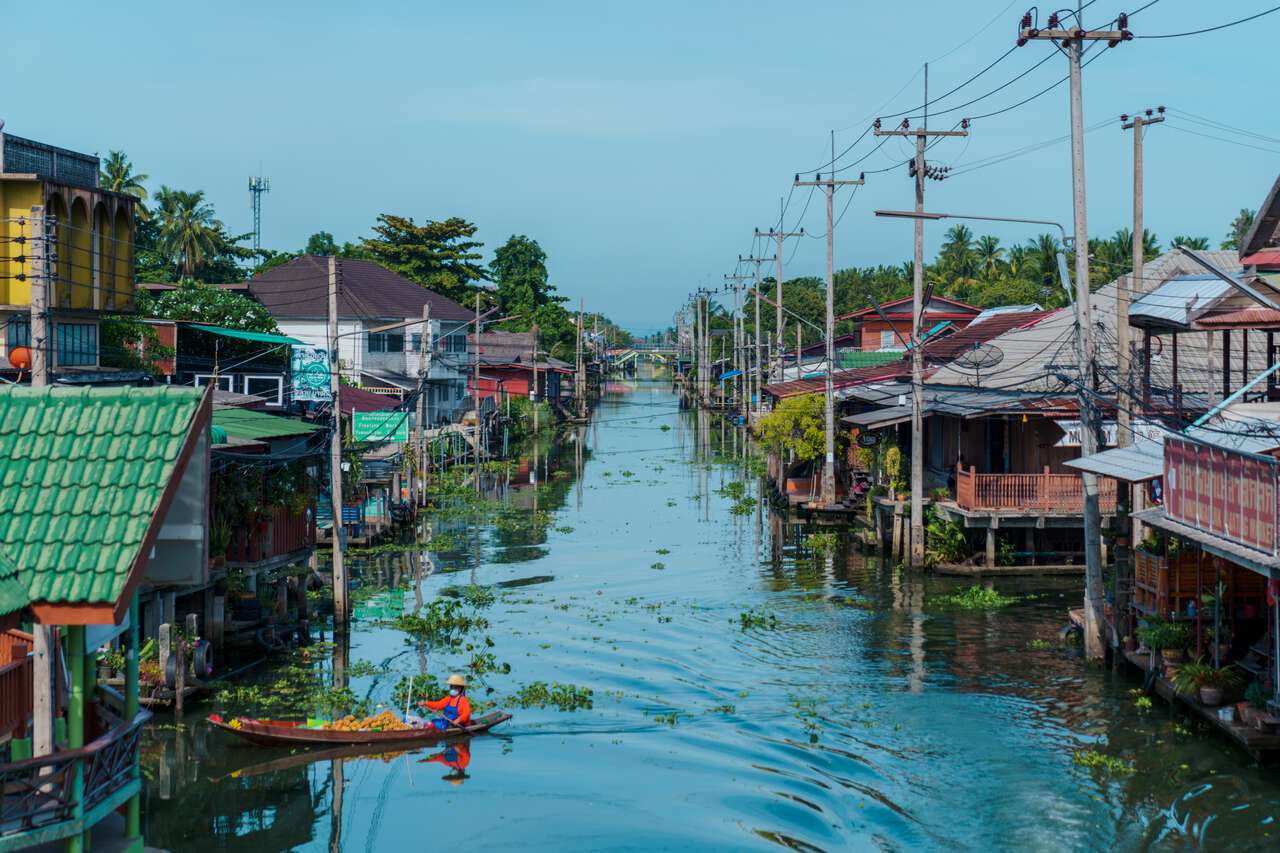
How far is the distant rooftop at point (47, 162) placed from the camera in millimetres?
32750

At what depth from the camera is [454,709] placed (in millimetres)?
22000

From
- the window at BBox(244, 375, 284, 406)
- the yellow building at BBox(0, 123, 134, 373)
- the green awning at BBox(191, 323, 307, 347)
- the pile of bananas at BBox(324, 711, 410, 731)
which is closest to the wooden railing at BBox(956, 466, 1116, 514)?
the pile of bananas at BBox(324, 711, 410, 731)

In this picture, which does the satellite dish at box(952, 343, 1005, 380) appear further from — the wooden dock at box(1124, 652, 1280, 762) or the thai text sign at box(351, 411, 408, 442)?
the thai text sign at box(351, 411, 408, 442)

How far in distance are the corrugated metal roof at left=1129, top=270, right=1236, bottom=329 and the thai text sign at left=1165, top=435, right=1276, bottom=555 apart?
666 centimetres

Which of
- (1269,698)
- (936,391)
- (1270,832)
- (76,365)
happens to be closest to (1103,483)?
(936,391)

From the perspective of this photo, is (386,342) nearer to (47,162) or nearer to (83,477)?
(47,162)

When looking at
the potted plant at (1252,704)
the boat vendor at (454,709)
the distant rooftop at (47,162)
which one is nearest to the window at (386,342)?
the distant rooftop at (47,162)

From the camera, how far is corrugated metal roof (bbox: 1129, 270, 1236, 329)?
26.1m

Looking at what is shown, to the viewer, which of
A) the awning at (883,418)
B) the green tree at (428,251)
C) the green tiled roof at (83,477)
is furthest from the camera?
the green tree at (428,251)

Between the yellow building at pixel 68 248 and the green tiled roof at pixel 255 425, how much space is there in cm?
430

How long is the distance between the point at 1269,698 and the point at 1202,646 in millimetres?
2649

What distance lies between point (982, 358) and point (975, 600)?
428 inches

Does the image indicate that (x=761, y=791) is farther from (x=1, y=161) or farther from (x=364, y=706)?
(x=1, y=161)

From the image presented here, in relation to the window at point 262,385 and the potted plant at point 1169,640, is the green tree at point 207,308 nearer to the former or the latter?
the window at point 262,385
